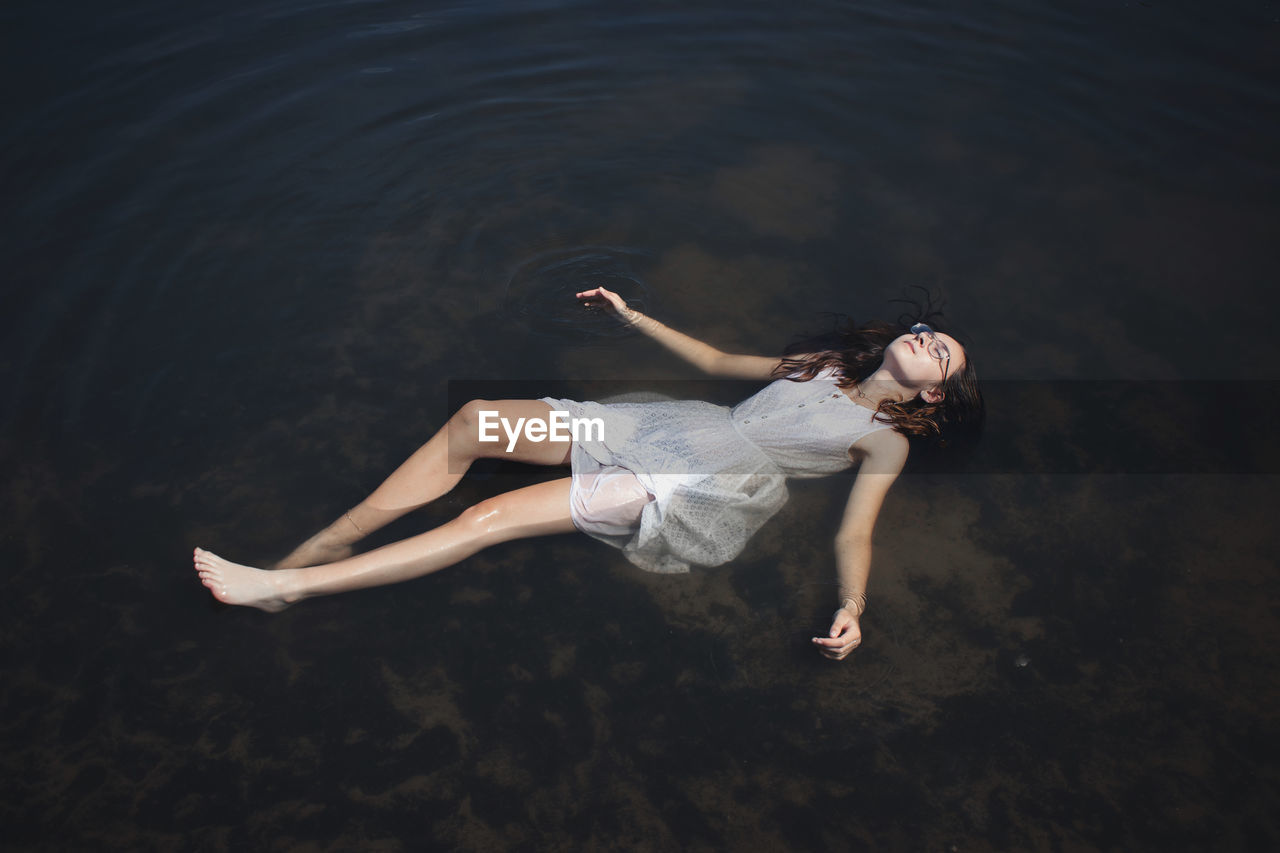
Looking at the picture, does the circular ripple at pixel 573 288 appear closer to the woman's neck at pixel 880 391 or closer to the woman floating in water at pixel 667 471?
the woman floating in water at pixel 667 471

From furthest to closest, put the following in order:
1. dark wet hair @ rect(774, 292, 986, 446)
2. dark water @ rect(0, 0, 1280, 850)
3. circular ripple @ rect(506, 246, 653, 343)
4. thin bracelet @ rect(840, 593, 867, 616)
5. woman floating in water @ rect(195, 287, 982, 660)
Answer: circular ripple @ rect(506, 246, 653, 343) < dark wet hair @ rect(774, 292, 986, 446) < woman floating in water @ rect(195, 287, 982, 660) < thin bracelet @ rect(840, 593, 867, 616) < dark water @ rect(0, 0, 1280, 850)

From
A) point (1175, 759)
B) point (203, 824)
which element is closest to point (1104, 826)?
point (1175, 759)

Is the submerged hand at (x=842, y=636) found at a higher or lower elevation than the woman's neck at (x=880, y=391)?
lower

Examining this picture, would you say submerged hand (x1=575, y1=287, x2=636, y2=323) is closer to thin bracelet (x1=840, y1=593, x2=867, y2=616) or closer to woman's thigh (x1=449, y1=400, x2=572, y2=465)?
woman's thigh (x1=449, y1=400, x2=572, y2=465)

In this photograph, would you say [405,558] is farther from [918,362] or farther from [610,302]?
[918,362]

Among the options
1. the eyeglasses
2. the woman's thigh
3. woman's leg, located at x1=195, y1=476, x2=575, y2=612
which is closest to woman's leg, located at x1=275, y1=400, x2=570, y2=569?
the woman's thigh

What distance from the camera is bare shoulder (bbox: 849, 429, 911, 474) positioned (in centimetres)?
363

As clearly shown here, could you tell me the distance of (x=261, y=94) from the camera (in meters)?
6.44

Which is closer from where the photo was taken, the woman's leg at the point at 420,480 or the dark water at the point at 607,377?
the dark water at the point at 607,377

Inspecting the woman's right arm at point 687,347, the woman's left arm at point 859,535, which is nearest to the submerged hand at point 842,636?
the woman's left arm at point 859,535

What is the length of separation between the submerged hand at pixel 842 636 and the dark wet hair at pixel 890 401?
36.7 inches

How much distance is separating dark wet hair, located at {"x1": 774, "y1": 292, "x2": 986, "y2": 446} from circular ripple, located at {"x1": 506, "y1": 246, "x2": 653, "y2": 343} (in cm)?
114

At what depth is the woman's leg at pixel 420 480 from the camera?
3.70 meters

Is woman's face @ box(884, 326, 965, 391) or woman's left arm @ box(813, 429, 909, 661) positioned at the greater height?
woman's face @ box(884, 326, 965, 391)
